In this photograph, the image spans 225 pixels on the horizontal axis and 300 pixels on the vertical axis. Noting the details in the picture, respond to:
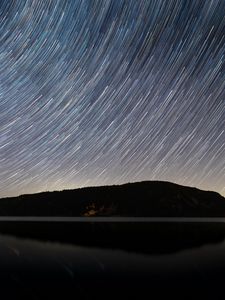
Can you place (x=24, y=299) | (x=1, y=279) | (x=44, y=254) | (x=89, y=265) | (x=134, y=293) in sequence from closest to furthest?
(x=24, y=299) → (x=134, y=293) → (x=1, y=279) → (x=89, y=265) → (x=44, y=254)

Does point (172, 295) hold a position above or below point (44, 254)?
above

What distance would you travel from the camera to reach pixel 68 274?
2381cm

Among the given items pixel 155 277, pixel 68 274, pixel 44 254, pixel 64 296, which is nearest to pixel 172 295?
pixel 64 296

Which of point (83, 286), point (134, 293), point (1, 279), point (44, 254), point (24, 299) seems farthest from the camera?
point (44, 254)

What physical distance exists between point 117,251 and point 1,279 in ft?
54.3

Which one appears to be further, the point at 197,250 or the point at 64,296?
the point at 197,250

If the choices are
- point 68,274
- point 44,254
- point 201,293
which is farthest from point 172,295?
point 44,254

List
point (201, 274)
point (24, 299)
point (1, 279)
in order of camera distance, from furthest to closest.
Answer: point (201, 274)
point (1, 279)
point (24, 299)

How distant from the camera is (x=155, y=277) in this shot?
22.8 m

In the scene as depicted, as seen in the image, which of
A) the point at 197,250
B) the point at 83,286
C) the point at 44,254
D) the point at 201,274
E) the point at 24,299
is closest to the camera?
the point at 24,299

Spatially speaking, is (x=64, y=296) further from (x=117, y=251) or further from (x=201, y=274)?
(x=117, y=251)

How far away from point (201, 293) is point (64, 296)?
5620mm

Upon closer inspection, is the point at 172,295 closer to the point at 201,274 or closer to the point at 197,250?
the point at 201,274

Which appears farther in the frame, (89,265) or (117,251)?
(117,251)
